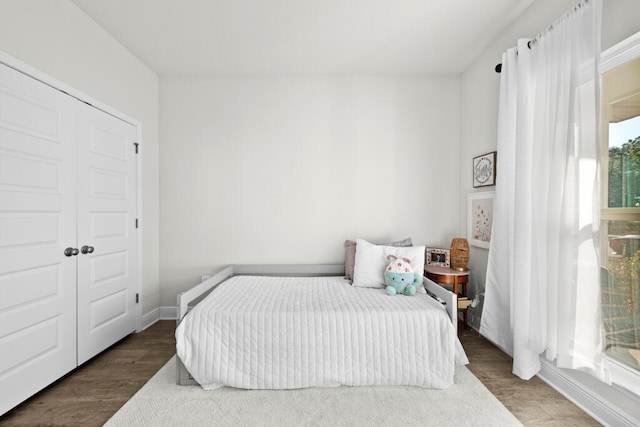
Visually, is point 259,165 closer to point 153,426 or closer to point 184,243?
point 184,243

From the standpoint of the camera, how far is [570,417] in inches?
69.4

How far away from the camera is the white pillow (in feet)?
8.85

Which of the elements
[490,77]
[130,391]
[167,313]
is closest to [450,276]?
[490,77]

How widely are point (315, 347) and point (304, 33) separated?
7.84ft

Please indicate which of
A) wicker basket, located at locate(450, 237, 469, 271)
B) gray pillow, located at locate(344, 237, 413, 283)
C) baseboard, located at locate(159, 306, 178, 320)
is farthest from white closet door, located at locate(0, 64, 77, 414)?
wicker basket, located at locate(450, 237, 469, 271)

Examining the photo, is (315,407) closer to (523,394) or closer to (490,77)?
(523,394)

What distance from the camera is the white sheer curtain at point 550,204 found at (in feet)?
5.52

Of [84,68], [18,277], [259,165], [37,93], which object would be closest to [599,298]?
[259,165]

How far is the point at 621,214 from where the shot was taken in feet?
5.38

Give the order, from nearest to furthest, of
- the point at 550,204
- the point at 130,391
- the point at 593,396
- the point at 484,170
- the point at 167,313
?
the point at 593,396
the point at 550,204
the point at 130,391
the point at 484,170
the point at 167,313

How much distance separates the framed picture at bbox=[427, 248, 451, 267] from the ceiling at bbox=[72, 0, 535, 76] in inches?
72.6

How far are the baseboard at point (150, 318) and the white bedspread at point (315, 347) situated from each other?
A: 138cm

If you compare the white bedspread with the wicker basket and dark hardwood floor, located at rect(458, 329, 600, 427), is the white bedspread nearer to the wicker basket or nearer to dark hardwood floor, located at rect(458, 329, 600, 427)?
dark hardwood floor, located at rect(458, 329, 600, 427)

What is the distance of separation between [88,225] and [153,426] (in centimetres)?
153
